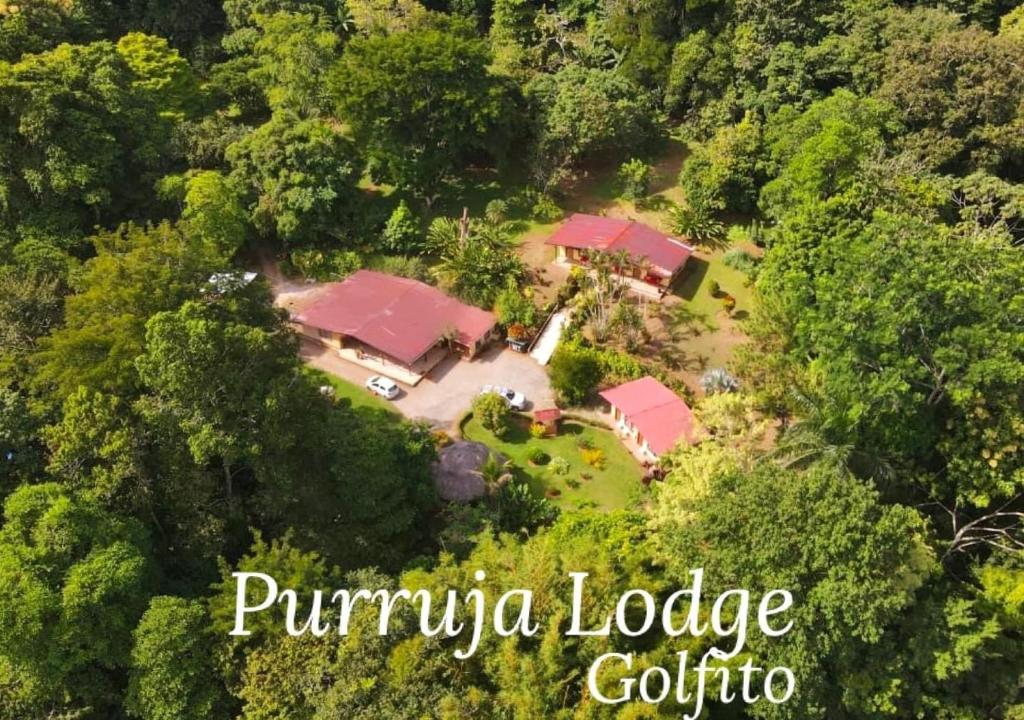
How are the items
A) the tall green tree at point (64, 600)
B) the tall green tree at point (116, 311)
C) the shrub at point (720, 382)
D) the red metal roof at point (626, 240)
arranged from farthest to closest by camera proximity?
the red metal roof at point (626, 240) → the shrub at point (720, 382) → the tall green tree at point (116, 311) → the tall green tree at point (64, 600)

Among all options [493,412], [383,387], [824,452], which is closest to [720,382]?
[824,452]

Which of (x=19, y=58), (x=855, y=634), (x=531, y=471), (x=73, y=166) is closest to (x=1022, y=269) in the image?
(x=855, y=634)

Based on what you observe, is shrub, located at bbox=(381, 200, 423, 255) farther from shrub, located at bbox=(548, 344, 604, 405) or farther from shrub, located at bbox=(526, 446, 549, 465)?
shrub, located at bbox=(526, 446, 549, 465)

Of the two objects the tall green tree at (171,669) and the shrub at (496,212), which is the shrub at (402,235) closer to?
the shrub at (496,212)

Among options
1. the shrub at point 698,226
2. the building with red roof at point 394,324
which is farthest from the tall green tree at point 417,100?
the shrub at point 698,226

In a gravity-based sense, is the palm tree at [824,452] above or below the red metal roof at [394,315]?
above

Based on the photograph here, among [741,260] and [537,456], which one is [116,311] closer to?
[537,456]
